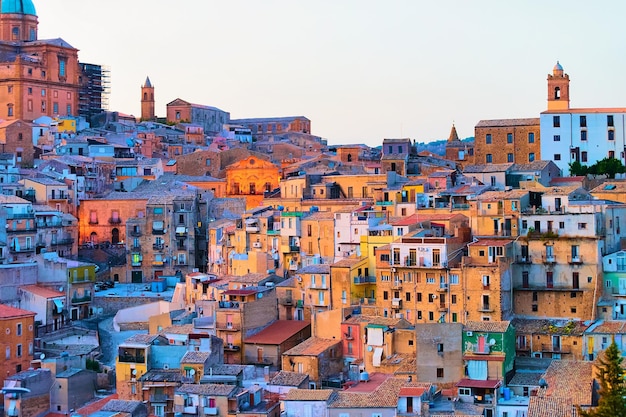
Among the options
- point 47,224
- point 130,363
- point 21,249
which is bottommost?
point 130,363

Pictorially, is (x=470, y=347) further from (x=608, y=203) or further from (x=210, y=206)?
(x=210, y=206)

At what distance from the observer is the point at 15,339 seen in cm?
4525

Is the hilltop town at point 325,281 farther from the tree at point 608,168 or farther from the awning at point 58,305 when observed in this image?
the tree at point 608,168

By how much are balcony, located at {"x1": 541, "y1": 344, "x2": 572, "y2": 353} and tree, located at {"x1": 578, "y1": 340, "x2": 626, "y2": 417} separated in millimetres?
6483

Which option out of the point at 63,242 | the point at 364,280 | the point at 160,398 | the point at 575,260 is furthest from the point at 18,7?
the point at 575,260

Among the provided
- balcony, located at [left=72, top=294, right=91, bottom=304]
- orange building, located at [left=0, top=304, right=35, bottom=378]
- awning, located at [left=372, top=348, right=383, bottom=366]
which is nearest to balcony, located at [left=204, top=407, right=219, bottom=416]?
awning, located at [left=372, top=348, right=383, bottom=366]

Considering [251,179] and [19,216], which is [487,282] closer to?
[19,216]

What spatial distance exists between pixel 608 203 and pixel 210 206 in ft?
67.9

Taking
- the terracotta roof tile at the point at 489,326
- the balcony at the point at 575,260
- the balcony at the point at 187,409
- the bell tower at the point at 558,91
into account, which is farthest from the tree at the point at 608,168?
the balcony at the point at 187,409

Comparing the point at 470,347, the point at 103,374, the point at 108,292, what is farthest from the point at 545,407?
the point at 108,292

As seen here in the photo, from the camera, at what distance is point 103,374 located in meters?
45.7

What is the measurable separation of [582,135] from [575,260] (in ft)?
64.2

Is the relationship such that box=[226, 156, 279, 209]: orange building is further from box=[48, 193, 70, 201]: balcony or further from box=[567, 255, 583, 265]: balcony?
box=[567, 255, 583, 265]: balcony

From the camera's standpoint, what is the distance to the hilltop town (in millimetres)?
39719
